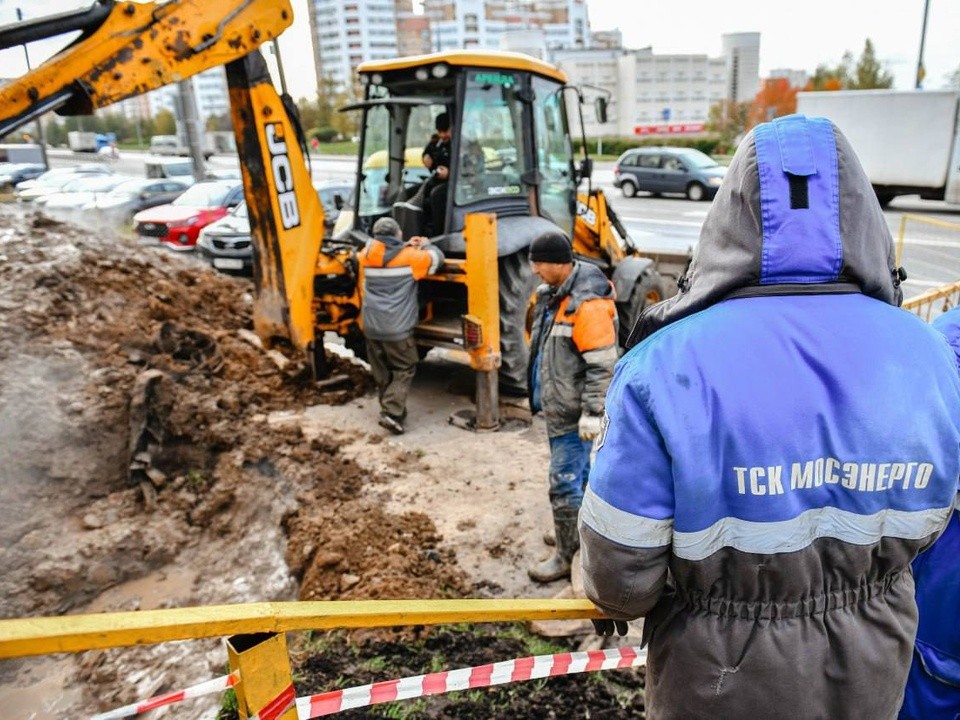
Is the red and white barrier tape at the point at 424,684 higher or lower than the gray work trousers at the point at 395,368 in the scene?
higher

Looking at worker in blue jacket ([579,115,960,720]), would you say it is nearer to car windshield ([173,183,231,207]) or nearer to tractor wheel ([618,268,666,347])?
tractor wheel ([618,268,666,347])

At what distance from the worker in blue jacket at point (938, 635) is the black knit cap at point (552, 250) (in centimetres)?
238

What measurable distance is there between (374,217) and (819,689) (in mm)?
6827

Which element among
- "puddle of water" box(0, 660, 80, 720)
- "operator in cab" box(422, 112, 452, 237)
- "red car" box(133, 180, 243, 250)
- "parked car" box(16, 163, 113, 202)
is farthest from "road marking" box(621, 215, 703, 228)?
"puddle of water" box(0, 660, 80, 720)

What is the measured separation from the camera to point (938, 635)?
6.06 feet

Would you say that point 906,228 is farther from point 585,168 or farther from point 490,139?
point 490,139

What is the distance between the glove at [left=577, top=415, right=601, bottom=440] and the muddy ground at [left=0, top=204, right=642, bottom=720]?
100 cm

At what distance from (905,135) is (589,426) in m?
18.8

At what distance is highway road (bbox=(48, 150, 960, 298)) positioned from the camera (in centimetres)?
1155

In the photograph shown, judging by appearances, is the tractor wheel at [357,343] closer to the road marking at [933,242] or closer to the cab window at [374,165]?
the cab window at [374,165]

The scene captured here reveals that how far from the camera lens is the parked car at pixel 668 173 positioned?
23.1 metres

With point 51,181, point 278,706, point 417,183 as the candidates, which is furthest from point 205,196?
point 278,706

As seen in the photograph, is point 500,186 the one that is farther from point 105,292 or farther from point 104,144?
point 104,144

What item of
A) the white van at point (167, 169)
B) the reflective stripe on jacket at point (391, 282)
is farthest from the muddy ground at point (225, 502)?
the white van at point (167, 169)
